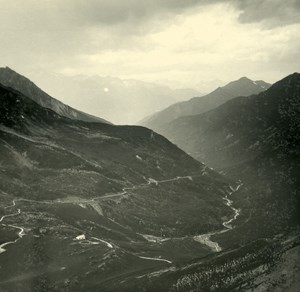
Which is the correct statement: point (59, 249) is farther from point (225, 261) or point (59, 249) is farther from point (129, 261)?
point (225, 261)

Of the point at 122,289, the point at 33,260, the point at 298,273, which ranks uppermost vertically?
the point at 33,260

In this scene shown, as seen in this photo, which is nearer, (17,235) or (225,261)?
(225,261)

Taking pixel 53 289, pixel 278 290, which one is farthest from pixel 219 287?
pixel 53 289

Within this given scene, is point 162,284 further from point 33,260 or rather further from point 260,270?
point 33,260

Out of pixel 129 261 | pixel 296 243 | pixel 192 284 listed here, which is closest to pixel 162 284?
pixel 192 284

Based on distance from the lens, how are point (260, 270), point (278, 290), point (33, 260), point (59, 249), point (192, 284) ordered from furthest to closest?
point (59, 249)
point (33, 260)
point (260, 270)
point (192, 284)
point (278, 290)

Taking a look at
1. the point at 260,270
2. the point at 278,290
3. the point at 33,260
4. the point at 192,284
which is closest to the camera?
the point at 278,290

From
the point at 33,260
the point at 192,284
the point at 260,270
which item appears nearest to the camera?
the point at 192,284

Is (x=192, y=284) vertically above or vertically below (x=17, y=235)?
below

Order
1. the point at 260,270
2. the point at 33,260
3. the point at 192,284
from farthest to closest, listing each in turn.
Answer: the point at 33,260
the point at 260,270
the point at 192,284
